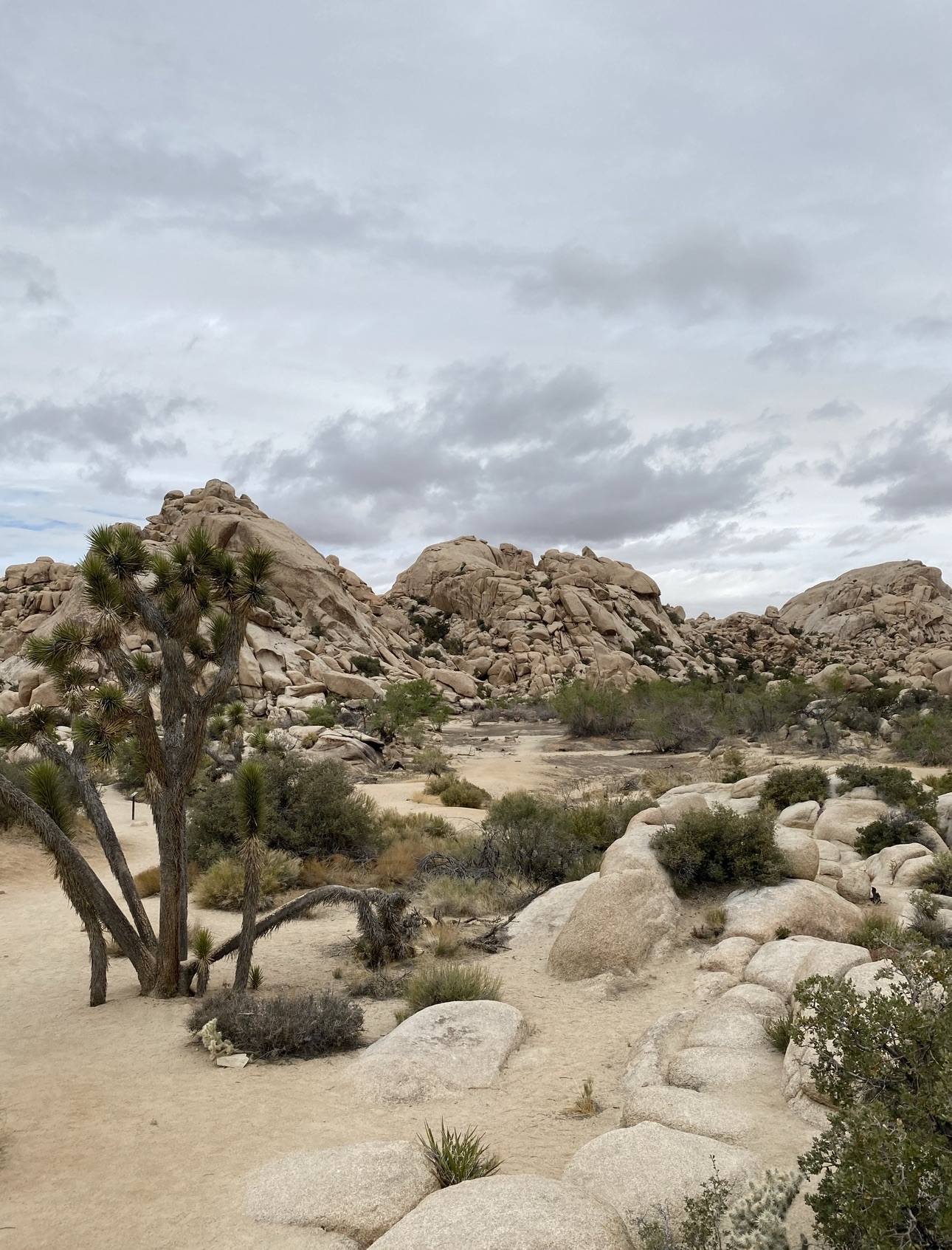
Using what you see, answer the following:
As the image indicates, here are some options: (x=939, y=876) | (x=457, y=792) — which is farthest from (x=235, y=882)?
(x=939, y=876)

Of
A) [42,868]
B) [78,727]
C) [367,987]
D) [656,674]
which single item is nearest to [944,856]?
[367,987]

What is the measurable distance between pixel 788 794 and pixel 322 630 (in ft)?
136

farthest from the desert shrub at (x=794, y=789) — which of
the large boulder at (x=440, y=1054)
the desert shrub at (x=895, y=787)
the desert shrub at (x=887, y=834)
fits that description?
the large boulder at (x=440, y=1054)

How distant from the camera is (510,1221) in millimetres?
3922

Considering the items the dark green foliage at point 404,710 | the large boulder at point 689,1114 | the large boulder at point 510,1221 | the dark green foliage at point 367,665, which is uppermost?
the dark green foliage at point 367,665

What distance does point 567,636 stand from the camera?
222 feet

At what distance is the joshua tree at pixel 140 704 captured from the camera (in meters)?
8.66

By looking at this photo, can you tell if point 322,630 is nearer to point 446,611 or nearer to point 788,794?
point 446,611

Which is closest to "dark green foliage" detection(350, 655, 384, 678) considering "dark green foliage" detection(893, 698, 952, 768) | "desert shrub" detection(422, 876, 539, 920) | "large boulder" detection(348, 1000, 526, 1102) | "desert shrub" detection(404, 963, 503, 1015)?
"dark green foliage" detection(893, 698, 952, 768)

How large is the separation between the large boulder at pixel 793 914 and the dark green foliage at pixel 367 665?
4182 cm

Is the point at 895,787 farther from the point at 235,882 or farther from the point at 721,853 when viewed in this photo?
the point at 235,882

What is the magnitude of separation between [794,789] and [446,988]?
10682mm

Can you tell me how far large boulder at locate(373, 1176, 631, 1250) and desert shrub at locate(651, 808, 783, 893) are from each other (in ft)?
23.5

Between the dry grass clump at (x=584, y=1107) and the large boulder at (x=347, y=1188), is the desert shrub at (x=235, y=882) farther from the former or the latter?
the large boulder at (x=347, y=1188)
